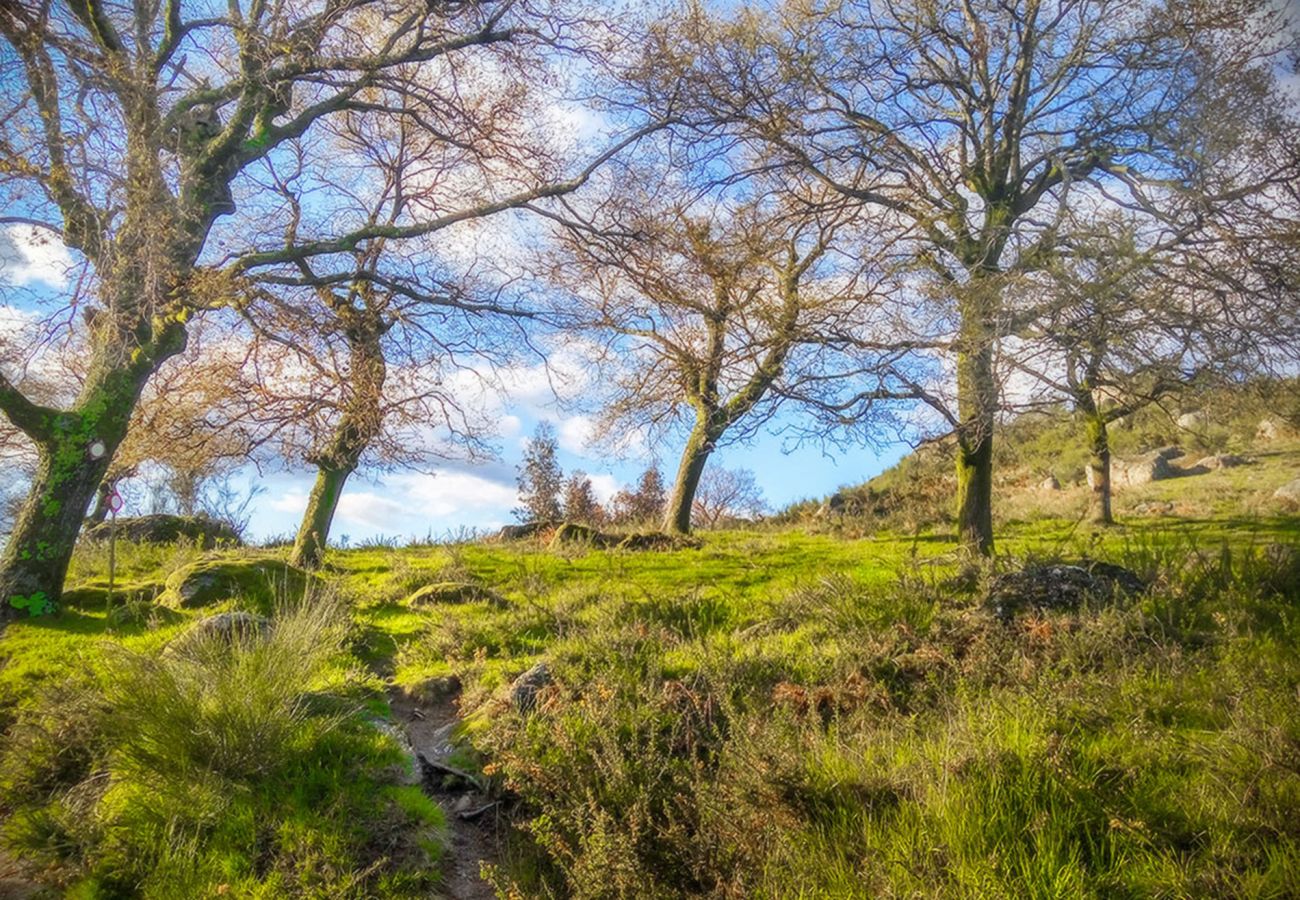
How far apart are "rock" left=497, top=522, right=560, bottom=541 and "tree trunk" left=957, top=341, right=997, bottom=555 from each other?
29.7 feet

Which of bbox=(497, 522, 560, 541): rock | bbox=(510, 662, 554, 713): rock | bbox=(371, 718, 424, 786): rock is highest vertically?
bbox=(497, 522, 560, 541): rock

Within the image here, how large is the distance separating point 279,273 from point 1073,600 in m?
10.9

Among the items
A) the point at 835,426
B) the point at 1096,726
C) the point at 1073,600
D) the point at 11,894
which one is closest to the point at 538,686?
the point at 11,894

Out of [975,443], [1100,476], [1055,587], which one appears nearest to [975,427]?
[975,443]

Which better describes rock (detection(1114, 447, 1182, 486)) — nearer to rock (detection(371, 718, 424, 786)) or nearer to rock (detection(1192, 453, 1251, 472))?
rock (detection(1192, 453, 1251, 472))

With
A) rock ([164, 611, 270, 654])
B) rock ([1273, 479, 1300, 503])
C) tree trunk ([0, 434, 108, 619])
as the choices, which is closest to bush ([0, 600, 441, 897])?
rock ([164, 611, 270, 654])

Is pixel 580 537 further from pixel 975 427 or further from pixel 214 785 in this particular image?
pixel 214 785

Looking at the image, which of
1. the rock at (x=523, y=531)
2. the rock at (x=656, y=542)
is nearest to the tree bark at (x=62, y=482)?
the rock at (x=656, y=542)

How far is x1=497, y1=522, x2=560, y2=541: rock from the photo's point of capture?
16.6 meters

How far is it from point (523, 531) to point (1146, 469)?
1671 cm

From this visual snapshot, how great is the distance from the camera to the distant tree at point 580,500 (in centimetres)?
2634

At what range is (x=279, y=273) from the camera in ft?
34.1

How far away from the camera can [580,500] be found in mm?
26859

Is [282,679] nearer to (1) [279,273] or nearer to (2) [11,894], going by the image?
(2) [11,894]
